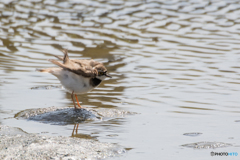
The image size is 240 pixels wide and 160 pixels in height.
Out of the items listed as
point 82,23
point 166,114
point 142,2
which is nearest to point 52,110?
point 166,114

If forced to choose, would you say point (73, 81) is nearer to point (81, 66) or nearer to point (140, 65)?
point (81, 66)

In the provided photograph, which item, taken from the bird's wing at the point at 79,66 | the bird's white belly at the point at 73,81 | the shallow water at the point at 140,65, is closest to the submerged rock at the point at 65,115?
the shallow water at the point at 140,65

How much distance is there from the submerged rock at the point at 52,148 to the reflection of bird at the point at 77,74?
1.66 m

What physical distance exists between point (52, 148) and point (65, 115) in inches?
73.9

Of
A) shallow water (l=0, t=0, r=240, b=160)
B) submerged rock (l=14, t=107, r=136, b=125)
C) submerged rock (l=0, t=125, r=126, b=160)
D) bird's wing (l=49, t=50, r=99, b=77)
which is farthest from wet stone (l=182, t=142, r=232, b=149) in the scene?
bird's wing (l=49, t=50, r=99, b=77)

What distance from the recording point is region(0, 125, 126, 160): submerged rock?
16.9 ft

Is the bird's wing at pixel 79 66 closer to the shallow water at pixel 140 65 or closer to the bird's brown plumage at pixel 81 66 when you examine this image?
the bird's brown plumage at pixel 81 66

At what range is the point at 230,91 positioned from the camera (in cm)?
878

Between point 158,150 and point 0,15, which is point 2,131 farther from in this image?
point 0,15

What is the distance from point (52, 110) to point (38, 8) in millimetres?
9689

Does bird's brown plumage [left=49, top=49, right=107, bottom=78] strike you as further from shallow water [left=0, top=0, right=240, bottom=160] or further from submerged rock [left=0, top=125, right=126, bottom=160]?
submerged rock [left=0, top=125, right=126, bottom=160]

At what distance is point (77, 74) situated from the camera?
23.9ft

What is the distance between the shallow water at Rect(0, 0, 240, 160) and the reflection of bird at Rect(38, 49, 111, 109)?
76cm

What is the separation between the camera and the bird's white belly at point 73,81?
23.9 ft
